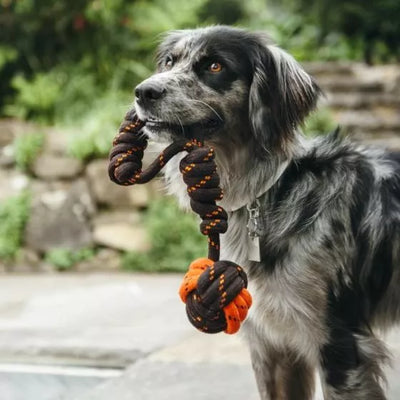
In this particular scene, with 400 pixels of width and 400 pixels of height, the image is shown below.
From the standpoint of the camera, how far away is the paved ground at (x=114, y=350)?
357 centimetres

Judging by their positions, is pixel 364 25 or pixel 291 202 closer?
pixel 291 202

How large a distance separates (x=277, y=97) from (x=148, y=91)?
19.3 inches

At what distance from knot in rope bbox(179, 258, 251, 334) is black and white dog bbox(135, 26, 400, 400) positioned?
12.7 inches

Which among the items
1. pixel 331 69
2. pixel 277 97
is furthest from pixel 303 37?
pixel 277 97

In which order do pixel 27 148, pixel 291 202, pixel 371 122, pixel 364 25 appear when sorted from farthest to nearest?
pixel 364 25 < pixel 371 122 < pixel 27 148 < pixel 291 202

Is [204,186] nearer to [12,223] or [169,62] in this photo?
[169,62]

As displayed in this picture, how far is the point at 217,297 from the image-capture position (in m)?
2.26

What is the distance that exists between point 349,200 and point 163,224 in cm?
420

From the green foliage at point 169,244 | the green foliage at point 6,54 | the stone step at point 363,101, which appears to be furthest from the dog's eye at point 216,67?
the green foliage at point 6,54

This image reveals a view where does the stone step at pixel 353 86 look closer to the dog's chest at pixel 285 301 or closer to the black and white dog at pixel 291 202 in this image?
the black and white dog at pixel 291 202

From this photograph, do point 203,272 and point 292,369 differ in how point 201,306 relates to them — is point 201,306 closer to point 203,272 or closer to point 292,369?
point 203,272

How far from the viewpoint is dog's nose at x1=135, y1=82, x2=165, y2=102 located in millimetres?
2527

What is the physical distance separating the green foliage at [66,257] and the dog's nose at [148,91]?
465 centimetres

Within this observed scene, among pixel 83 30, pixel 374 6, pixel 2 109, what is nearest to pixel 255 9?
pixel 374 6
